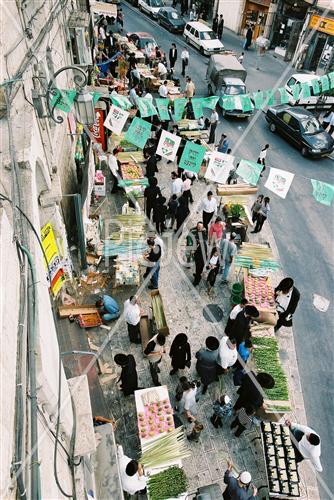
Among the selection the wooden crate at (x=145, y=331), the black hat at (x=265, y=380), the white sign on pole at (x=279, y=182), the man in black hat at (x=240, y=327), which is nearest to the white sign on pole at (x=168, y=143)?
the white sign on pole at (x=279, y=182)

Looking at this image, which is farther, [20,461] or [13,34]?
[13,34]

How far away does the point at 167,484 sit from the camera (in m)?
6.37

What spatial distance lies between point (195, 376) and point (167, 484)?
2758mm

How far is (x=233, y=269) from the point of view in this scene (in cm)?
1152

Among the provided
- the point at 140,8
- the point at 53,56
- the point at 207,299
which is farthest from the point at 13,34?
the point at 140,8

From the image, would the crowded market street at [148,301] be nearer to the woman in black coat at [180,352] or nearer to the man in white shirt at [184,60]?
the woman in black coat at [180,352]

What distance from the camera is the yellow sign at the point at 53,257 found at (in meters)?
7.78

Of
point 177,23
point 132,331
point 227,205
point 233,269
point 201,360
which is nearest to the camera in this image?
point 201,360

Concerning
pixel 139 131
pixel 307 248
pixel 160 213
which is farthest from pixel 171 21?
pixel 307 248

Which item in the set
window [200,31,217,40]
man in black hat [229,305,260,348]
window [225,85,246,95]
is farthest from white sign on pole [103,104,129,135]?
window [200,31,217,40]

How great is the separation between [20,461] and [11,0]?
6992 millimetres

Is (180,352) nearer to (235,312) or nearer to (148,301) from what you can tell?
(235,312)

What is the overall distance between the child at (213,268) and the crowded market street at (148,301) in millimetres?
84

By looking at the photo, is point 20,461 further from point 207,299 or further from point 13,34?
point 207,299
